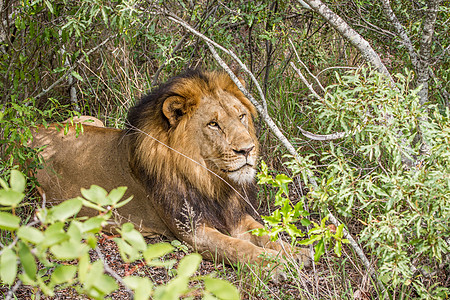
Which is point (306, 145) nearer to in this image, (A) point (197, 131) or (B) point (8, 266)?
(A) point (197, 131)

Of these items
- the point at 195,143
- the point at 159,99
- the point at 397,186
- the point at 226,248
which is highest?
the point at 159,99

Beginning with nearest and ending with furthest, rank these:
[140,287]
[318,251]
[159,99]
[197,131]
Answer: [140,287] < [318,251] < [197,131] < [159,99]

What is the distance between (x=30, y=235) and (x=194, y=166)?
2.58 m

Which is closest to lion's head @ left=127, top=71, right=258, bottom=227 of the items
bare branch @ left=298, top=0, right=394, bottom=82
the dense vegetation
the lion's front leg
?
the lion's front leg

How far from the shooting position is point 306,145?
4.48m

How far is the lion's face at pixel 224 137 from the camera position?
3.82 metres

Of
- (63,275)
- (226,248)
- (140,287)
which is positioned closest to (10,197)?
(63,275)

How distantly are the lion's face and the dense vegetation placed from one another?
13.6 inches

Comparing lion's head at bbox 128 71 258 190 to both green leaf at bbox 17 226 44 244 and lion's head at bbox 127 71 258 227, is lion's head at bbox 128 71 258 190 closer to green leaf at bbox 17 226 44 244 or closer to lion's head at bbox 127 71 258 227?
lion's head at bbox 127 71 258 227

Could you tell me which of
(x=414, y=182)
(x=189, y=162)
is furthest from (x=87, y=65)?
(x=414, y=182)

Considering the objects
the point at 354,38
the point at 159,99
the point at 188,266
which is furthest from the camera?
the point at 159,99

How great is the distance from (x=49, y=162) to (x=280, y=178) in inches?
105

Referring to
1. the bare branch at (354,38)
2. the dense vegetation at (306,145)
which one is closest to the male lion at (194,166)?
the dense vegetation at (306,145)

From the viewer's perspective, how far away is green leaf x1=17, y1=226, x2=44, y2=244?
1497 millimetres
